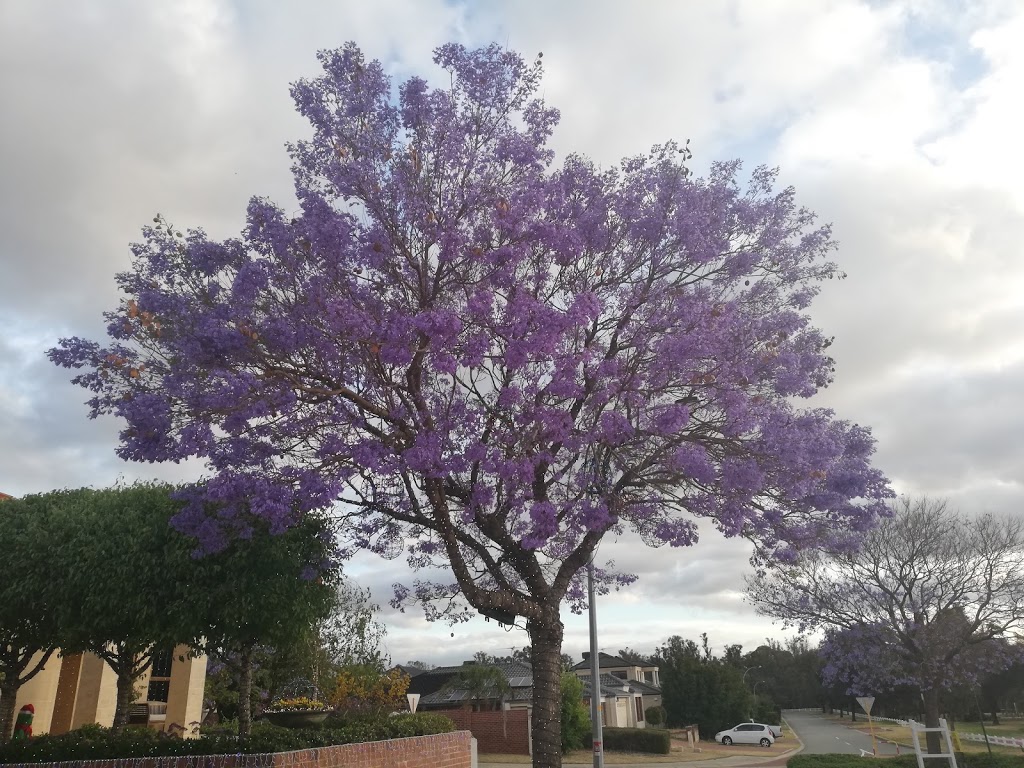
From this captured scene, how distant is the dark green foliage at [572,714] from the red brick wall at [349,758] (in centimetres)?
1963

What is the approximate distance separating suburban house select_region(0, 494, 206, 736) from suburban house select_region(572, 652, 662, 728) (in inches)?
910

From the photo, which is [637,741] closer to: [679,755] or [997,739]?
[679,755]

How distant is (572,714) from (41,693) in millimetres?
21992

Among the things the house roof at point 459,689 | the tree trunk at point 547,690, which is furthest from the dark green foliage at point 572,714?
the tree trunk at point 547,690

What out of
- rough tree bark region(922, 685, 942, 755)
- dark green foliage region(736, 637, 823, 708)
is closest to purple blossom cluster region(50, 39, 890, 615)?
rough tree bark region(922, 685, 942, 755)

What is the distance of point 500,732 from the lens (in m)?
35.8

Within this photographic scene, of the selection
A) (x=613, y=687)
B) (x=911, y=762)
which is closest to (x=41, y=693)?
(x=911, y=762)

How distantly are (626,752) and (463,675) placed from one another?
27.8 ft

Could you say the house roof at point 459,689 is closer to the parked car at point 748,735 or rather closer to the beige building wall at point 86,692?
the parked car at point 748,735

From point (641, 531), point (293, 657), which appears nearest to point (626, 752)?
point (293, 657)

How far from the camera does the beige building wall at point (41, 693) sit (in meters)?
19.7

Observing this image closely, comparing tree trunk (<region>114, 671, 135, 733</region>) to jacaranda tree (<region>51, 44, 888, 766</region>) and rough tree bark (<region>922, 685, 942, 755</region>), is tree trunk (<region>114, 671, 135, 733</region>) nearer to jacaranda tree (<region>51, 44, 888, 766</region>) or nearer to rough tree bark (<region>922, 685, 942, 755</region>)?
jacaranda tree (<region>51, 44, 888, 766</region>)

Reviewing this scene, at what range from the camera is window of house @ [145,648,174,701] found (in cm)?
2273

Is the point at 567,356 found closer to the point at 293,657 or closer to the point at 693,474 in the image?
the point at 693,474
